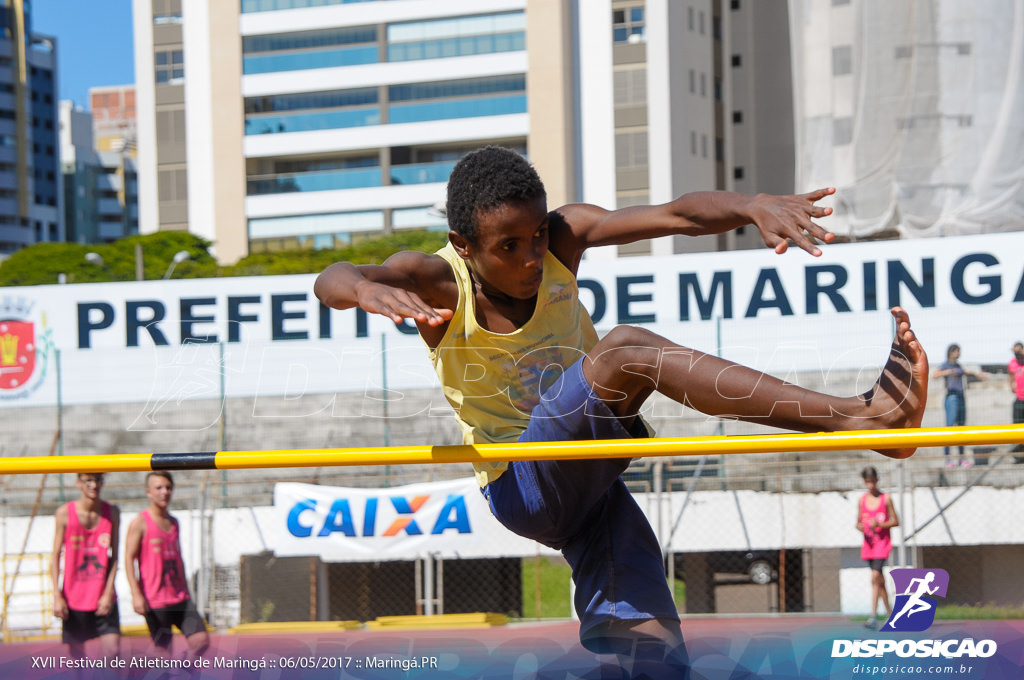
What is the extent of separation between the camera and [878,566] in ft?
28.1

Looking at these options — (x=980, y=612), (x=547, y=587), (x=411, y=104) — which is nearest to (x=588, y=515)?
(x=980, y=612)

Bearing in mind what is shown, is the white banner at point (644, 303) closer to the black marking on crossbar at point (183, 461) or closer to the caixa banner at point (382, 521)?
the caixa banner at point (382, 521)

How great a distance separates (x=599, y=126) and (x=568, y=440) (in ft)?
129

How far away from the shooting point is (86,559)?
6.27m

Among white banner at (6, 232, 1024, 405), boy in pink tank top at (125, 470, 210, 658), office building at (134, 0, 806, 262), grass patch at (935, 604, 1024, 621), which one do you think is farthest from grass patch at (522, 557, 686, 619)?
office building at (134, 0, 806, 262)

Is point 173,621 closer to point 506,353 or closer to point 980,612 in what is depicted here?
point 506,353

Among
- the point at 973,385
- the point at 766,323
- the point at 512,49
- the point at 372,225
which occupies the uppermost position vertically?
the point at 512,49

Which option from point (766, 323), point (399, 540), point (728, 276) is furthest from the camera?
point (728, 276)

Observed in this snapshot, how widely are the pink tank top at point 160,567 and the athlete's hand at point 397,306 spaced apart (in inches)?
161

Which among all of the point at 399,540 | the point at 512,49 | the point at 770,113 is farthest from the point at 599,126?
the point at 399,540

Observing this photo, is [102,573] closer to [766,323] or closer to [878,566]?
[766,323]

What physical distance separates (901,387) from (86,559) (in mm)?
4941

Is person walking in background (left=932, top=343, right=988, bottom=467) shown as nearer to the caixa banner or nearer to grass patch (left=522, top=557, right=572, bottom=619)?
the caixa banner

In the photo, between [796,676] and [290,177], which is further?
[290,177]
